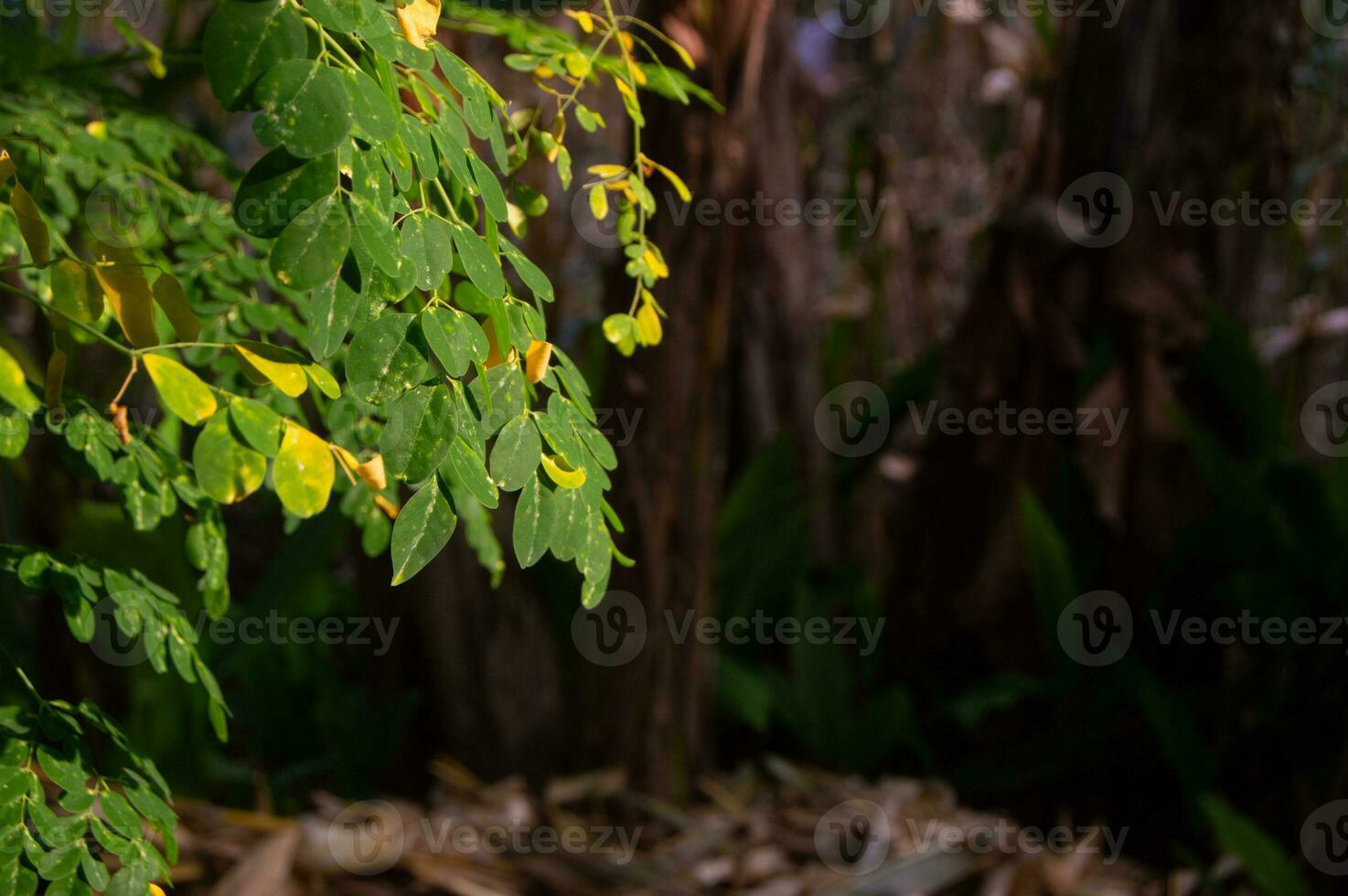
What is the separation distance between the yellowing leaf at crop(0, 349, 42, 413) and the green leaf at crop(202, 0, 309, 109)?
0.16 m

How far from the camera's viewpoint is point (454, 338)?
51 cm

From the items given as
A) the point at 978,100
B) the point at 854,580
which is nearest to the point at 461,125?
the point at 854,580

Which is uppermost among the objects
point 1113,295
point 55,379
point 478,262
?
point 478,262

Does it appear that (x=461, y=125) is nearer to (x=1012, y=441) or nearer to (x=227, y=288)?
(x=227, y=288)

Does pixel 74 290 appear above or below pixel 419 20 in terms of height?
below

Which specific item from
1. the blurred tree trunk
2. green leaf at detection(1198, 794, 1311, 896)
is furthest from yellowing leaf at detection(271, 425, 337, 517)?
the blurred tree trunk

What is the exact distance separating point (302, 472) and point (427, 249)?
123mm

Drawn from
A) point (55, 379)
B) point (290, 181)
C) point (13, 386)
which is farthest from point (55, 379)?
point (290, 181)

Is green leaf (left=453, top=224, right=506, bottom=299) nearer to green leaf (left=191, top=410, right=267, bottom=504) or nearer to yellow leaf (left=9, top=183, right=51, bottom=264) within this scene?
green leaf (left=191, top=410, right=267, bottom=504)

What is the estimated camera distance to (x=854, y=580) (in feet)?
8.11

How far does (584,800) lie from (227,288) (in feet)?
4.18

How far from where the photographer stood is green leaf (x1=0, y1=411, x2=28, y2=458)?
62 centimetres

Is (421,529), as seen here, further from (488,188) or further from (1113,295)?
(1113,295)

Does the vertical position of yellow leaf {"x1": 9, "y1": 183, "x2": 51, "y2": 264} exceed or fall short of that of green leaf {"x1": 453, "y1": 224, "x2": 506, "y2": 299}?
it falls short
